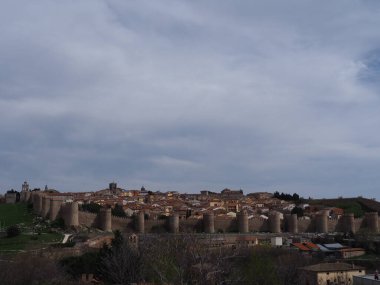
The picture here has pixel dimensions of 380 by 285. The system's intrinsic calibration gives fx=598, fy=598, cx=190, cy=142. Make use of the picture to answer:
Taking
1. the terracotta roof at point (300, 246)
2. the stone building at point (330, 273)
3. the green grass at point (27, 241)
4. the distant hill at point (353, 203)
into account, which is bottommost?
the stone building at point (330, 273)

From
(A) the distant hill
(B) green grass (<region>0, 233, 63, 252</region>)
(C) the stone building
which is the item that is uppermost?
(A) the distant hill

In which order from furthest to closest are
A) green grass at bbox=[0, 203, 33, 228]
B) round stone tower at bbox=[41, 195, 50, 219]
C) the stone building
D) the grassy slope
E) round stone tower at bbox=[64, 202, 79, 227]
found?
round stone tower at bbox=[41, 195, 50, 219] < green grass at bbox=[0, 203, 33, 228] < round stone tower at bbox=[64, 202, 79, 227] < the grassy slope < the stone building

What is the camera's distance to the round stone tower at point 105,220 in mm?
48500

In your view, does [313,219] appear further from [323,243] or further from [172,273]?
[172,273]

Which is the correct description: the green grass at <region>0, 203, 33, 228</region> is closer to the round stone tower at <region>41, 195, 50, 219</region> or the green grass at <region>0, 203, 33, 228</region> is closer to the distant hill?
the round stone tower at <region>41, 195, 50, 219</region>

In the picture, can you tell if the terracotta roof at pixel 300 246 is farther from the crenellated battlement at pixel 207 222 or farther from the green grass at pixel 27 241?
the green grass at pixel 27 241

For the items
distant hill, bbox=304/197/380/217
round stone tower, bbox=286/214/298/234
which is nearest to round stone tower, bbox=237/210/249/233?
round stone tower, bbox=286/214/298/234

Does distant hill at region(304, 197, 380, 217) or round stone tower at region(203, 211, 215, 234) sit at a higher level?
distant hill at region(304, 197, 380, 217)

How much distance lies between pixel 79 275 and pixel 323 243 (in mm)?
23705

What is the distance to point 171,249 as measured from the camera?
20.5m

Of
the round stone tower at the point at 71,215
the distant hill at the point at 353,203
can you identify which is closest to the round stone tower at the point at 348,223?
the distant hill at the point at 353,203

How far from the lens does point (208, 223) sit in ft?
170

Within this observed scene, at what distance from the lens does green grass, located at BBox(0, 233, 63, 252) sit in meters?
33.3

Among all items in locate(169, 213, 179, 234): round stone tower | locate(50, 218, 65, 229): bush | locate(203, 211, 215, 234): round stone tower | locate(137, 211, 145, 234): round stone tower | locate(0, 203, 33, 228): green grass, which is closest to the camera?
locate(50, 218, 65, 229): bush
